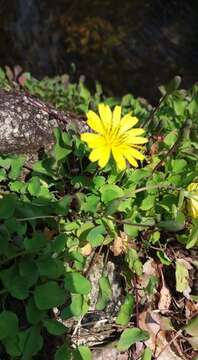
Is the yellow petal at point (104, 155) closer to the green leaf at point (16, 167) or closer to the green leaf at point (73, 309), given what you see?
the green leaf at point (16, 167)

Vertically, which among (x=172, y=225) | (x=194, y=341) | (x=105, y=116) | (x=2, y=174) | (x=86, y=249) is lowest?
(x=194, y=341)

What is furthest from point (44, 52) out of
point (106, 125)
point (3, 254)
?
point (3, 254)

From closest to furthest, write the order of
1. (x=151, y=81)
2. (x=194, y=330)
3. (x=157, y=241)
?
(x=194, y=330) < (x=157, y=241) < (x=151, y=81)

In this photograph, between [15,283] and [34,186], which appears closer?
[15,283]

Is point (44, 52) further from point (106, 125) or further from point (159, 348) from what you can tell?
point (159, 348)

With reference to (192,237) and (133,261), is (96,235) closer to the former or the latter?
(133,261)

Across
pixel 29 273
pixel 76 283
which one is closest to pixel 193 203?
pixel 76 283
